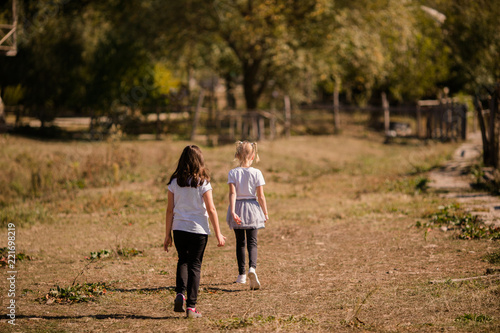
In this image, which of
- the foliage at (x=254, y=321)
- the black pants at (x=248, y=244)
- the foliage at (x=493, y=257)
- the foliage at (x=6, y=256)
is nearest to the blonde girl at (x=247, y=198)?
the black pants at (x=248, y=244)

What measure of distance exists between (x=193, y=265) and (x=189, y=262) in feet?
0.18

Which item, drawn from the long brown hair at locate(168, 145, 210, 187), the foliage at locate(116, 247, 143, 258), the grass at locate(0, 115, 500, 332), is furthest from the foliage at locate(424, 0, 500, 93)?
the long brown hair at locate(168, 145, 210, 187)

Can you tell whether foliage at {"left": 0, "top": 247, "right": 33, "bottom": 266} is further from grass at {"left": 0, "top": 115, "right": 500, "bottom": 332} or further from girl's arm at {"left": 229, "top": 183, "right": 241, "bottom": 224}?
girl's arm at {"left": 229, "top": 183, "right": 241, "bottom": 224}

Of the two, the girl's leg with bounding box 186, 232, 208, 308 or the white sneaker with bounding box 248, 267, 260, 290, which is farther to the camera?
the white sneaker with bounding box 248, 267, 260, 290

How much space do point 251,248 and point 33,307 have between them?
8.08 feet

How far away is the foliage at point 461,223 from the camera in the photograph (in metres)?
8.27

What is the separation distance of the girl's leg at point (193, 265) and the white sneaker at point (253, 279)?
3.37 ft

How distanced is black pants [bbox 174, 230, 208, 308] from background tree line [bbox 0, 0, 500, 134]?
60.4 feet

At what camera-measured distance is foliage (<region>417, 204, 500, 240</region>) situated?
8270mm

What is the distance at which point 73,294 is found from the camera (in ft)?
20.1

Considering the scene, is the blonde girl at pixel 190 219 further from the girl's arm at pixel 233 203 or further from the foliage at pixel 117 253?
the foliage at pixel 117 253

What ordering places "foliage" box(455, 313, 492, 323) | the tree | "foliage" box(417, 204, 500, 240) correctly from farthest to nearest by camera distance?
the tree
"foliage" box(417, 204, 500, 240)
"foliage" box(455, 313, 492, 323)

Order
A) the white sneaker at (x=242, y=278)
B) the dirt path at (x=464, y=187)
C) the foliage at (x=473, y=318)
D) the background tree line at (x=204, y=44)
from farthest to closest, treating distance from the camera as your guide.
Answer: the background tree line at (x=204, y=44), the dirt path at (x=464, y=187), the white sneaker at (x=242, y=278), the foliage at (x=473, y=318)

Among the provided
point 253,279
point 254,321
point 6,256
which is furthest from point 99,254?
point 254,321
